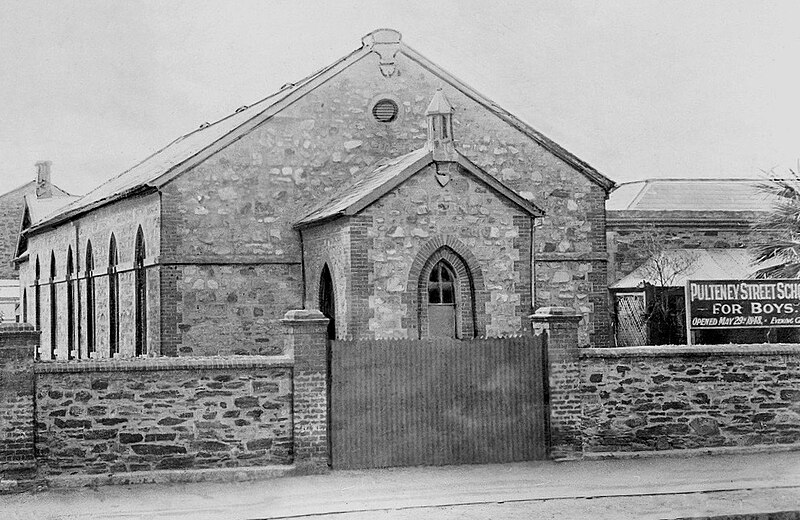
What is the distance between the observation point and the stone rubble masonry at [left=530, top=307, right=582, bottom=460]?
18281 millimetres

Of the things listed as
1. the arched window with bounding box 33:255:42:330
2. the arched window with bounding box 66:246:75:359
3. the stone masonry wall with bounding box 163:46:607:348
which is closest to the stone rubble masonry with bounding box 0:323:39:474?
the stone masonry wall with bounding box 163:46:607:348

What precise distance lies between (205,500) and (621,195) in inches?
1059

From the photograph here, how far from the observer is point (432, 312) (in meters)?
23.4

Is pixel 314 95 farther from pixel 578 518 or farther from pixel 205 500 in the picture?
pixel 578 518

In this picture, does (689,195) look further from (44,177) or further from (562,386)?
(44,177)

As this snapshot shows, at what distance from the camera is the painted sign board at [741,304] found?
790 inches

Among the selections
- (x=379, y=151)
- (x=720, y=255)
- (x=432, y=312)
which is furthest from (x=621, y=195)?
(x=432, y=312)

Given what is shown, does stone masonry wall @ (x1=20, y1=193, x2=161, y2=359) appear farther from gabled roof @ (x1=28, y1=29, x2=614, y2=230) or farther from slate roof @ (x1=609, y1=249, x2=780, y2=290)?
slate roof @ (x1=609, y1=249, x2=780, y2=290)

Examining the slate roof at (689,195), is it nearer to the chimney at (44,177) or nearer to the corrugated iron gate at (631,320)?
the corrugated iron gate at (631,320)

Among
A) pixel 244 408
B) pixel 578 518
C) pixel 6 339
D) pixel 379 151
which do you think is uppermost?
pixel 379 151

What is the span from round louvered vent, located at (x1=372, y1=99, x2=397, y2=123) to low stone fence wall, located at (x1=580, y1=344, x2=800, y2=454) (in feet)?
35.4

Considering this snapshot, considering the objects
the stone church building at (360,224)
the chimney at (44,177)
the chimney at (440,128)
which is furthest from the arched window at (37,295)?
the chimney at (440,128)

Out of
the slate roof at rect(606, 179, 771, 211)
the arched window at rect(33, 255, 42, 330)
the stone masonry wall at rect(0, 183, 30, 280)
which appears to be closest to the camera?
the slate roof at rect(606, 179, 771, 211)

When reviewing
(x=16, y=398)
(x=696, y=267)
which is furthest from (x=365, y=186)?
(x=696, y=267)
